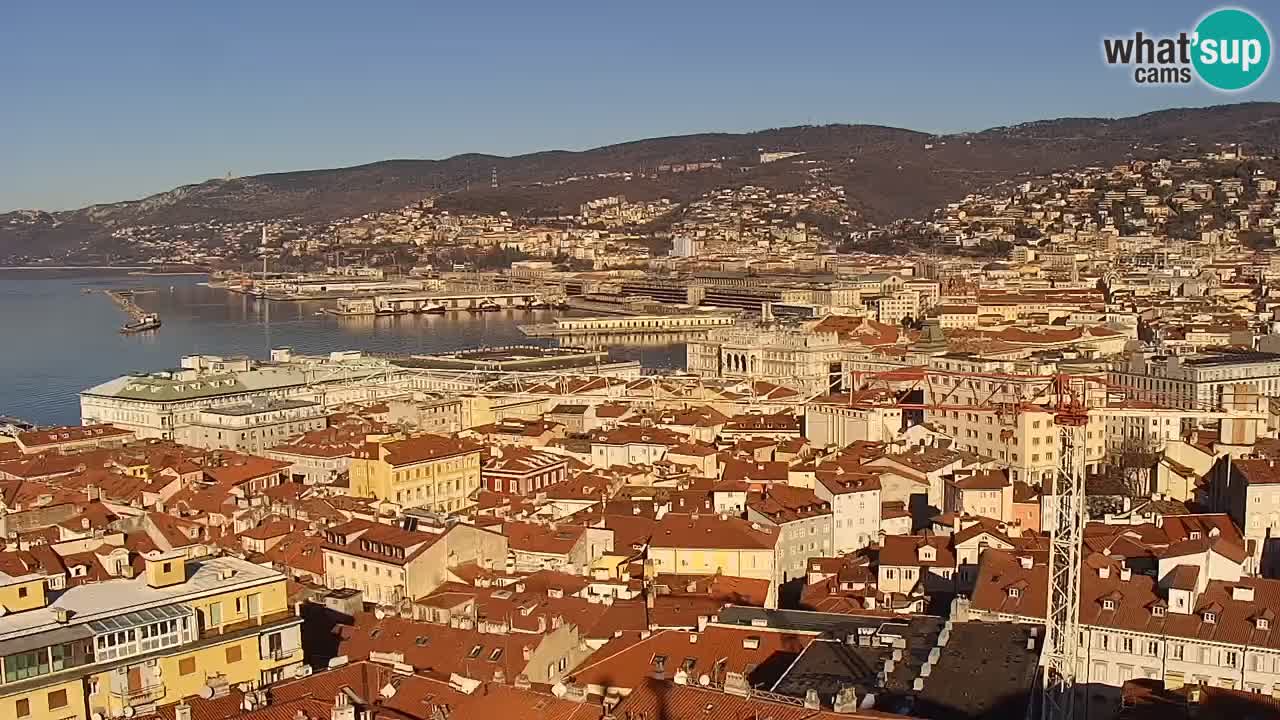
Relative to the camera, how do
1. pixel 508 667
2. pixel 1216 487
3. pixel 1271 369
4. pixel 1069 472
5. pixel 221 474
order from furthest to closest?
pixel 1271 369, pixel 221 474, pixel 1216 487, pixel 1069 472, pixel 508 667

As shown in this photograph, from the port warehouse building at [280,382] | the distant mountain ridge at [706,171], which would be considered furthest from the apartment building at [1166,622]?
the distant mountain ridge at [706,171]

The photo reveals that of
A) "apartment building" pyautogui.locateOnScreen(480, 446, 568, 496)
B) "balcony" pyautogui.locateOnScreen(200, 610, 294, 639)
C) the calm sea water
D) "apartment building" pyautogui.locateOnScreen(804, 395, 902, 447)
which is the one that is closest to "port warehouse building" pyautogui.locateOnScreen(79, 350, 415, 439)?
the calm sea water

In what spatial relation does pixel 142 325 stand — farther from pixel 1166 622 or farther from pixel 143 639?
pixel 1166 622

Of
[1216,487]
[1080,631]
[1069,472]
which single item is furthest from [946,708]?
[1216,487]

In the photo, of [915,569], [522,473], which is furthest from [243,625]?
[522,473]

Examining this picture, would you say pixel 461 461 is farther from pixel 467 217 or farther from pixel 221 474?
pixel 467 217

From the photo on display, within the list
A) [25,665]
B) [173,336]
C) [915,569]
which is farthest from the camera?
[173,336]

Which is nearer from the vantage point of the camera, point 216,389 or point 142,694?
point 142,694
